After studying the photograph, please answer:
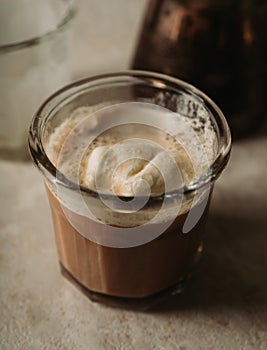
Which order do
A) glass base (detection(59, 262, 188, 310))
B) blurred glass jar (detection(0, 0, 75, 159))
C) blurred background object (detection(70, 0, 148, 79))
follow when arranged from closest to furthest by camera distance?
glass base (detection(59, 262, 188, 310)), blurred glass jar (detection(0, 0, 75, 159)), blurred background object (detection(70, 0, 148, 79))

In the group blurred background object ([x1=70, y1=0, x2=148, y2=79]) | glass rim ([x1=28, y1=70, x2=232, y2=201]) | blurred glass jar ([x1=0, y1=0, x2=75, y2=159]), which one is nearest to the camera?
glass rim ([x1=28, y1=70, x2=232, y2=201])

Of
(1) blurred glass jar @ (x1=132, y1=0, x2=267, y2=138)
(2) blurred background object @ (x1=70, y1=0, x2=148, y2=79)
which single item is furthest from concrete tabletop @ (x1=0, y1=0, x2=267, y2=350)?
(2) blurred background object @ (x1=70, y1=0, x2=148, y2=79)

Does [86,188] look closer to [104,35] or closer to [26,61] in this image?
[26,61]

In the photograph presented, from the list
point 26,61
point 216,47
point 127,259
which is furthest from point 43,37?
point 127,259

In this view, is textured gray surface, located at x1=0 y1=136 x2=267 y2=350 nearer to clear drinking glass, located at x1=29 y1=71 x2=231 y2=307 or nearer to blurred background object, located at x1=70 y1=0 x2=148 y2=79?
clear drinking glass, located at x1=29 y1=71 x2=231 y2=307

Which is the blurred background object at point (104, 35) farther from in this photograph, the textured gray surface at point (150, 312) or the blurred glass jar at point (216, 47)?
the textured gray surface at point (150, 312)

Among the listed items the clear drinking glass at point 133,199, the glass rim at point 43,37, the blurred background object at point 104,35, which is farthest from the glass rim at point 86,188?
the blurred background object at point 104,35

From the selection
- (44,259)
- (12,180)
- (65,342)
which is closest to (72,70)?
(12,180)

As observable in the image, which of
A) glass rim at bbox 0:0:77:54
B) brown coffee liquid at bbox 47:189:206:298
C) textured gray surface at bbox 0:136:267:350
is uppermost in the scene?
glass rim at bbox 0:0:77:54
